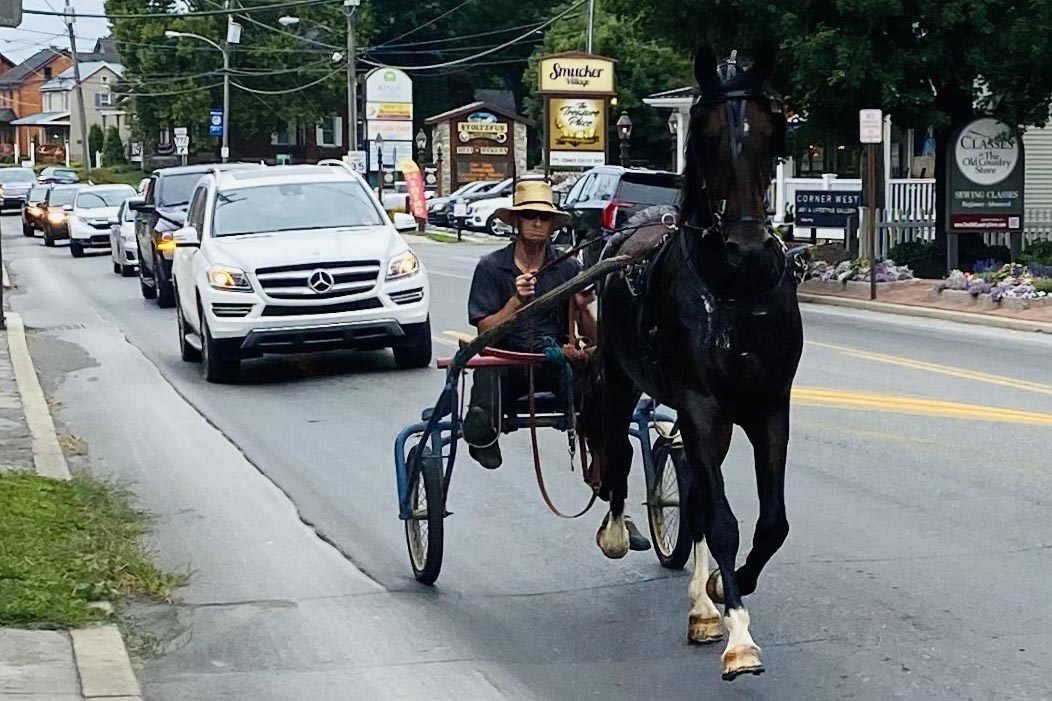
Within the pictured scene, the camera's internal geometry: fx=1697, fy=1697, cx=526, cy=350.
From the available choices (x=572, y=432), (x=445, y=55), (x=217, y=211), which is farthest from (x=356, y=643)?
(x=445, y=55)

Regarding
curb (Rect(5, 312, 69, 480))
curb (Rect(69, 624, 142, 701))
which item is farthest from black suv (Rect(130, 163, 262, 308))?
curb (Rect(69, 624, 142, 701))

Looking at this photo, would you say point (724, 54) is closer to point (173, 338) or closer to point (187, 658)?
point (173, 338)

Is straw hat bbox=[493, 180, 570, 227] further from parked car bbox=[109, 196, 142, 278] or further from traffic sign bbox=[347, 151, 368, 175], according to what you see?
traffic sign bbox=[347, 151, 368, 175]

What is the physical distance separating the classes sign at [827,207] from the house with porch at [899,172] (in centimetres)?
54

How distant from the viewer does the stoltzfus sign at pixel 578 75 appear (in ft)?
176

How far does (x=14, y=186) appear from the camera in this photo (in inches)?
2778

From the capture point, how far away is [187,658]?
7039 mm

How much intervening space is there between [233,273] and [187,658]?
9.16 m

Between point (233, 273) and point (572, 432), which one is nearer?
point (572, 432)

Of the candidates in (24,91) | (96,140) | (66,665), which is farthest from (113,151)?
(66,665)

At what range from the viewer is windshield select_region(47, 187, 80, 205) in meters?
48.0

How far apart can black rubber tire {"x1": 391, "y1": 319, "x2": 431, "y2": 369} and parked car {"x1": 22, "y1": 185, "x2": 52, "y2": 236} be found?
36.5 metres

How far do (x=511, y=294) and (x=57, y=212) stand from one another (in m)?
41.7

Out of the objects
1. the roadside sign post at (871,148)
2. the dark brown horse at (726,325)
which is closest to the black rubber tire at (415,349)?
the dark brown horse at (726,325)
